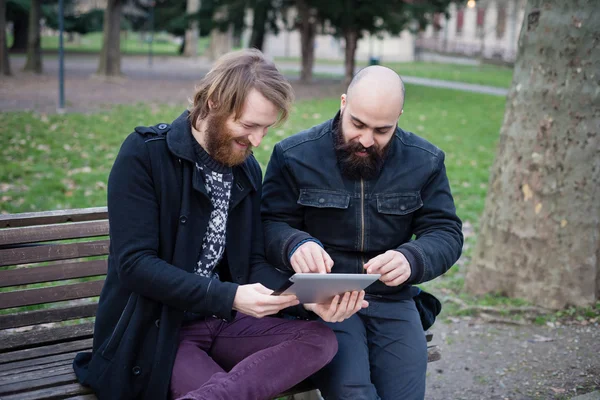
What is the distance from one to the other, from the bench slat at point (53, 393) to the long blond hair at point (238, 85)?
1066 millimetres

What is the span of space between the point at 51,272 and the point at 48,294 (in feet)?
0.32

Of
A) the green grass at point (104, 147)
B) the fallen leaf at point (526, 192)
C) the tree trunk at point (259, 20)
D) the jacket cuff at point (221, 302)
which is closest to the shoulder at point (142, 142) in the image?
the jacket cuff at point (221, 302)

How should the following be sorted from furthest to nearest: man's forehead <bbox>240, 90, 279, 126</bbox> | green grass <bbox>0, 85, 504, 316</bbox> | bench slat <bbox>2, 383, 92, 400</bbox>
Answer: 1. green grass <bbox>0, 85, 504, 316</bbox>
2. man's forehead <bbox>240, 90, 279, 126</bbox>
3. bench slat <bbox>2, 383, 92, 400</bbox>

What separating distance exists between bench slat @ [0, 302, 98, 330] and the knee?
45.7 inches

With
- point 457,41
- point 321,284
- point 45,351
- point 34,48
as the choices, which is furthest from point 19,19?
point 321,284

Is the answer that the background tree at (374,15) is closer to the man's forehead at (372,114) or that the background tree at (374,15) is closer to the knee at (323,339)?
the man's forehead at (372,114)

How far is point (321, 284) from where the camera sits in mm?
2377

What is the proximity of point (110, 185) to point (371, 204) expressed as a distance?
42.9 inches

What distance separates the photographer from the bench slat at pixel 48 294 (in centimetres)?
311

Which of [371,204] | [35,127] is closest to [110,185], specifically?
[371,204]

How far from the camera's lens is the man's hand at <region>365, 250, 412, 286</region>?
277 centimetres

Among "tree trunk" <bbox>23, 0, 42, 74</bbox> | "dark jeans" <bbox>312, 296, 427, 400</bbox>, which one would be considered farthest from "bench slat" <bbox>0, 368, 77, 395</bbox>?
"tree trunk" <bbox>23, 0, 42, 74</bbox>

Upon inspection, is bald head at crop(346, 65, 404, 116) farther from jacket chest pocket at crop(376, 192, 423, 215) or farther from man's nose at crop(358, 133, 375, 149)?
jacket chest pocket at crop(376, 192, 423, 215)

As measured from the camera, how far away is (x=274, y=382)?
99.3 inches
